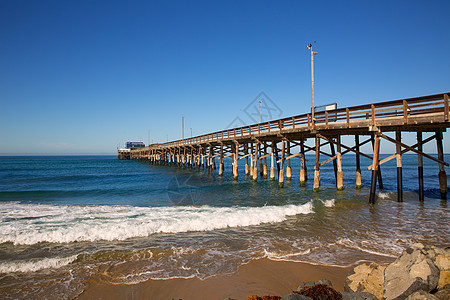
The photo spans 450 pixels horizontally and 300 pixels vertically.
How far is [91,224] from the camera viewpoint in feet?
29.2

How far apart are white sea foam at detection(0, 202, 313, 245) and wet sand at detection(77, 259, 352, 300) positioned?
10.4ft

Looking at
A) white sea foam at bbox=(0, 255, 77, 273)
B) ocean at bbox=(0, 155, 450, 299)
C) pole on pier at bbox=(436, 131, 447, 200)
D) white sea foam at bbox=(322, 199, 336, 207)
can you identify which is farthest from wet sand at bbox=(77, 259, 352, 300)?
pole on pier at bbox=(436, 131, 447, 200)

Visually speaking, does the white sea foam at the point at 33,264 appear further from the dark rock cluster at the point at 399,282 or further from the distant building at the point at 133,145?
the distant building at the point at 133,145

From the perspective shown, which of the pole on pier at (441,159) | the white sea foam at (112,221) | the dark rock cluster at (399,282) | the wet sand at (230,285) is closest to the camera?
the dark rock cluster at (399,282)

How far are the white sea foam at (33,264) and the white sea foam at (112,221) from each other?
5.16ft

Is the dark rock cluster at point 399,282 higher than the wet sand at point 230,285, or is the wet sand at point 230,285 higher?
the dark rock cluster at point 399,282

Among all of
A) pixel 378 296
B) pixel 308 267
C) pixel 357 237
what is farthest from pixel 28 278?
pixel 357 237

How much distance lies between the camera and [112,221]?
9.37 metres

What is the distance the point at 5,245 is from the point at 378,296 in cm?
905

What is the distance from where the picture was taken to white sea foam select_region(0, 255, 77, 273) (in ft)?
18.5

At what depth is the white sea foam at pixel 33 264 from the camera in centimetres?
564

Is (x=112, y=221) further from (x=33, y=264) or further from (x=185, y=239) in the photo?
(x=33, y=264)

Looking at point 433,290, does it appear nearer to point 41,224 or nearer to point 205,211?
point 205,211

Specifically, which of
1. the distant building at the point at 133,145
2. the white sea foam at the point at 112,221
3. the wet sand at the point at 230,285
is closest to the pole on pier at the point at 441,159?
the white sea foam at the point at 112,221
